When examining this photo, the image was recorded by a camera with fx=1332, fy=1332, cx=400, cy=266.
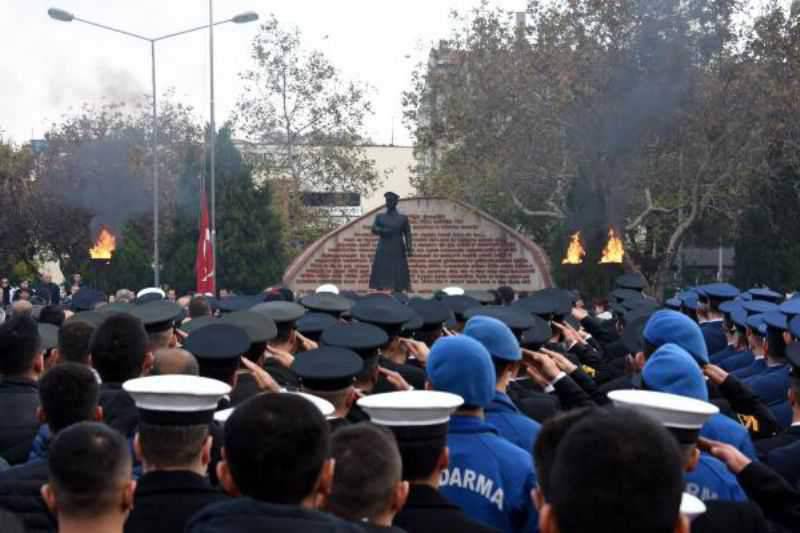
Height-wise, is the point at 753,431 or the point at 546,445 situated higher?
the point at 546,445

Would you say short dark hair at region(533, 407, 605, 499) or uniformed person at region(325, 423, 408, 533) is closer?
short dark hair at region(533, 407, 605, 499)

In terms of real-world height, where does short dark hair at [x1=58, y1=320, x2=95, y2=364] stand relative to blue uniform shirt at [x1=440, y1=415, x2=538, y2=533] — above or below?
above

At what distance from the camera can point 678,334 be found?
5980 millimetres

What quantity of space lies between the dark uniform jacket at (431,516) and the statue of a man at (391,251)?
17949 millimetres

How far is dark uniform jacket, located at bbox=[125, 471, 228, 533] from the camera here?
12.9 ft

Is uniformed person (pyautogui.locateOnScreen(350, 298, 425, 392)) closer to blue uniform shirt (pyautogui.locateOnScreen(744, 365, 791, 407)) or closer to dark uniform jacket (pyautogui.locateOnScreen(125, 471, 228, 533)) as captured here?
blue uniform shirt (pyautogui.locateOnScreen(744, 365, 791, 407))

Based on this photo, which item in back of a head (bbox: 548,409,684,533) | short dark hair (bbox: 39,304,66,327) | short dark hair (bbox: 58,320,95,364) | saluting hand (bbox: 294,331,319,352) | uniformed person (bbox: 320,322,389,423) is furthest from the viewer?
short dark hair (bbox: 39,304,66,327)

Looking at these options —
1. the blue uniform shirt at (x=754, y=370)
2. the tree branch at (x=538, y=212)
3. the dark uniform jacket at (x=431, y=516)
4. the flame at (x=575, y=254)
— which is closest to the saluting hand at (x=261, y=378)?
the dark uniform jacket at (x=431, y=516)

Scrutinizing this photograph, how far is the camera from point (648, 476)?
2.60m

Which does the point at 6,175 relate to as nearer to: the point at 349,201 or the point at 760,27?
the point at 349,201

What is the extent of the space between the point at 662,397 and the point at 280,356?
3926 millimetres

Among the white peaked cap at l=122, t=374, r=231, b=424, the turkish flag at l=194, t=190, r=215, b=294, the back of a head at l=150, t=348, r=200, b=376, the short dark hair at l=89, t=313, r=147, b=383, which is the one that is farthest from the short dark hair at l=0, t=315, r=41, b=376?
the turkish flag at l=194, t=190, r=215, b=294

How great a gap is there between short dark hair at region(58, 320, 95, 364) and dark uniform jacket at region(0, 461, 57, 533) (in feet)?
7.12

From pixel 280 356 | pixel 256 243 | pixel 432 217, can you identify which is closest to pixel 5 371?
pixel 280 356
